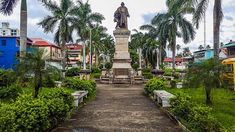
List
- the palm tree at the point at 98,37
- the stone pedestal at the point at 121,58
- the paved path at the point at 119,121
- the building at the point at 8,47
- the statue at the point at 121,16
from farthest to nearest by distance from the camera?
1. the palm tree at the point at 98,37
2. the building at the point at 8,47
3. the statue at the point at 121,16
4. the stone pedestal at the point at 121,58
5. the paved path at the point at 119,121

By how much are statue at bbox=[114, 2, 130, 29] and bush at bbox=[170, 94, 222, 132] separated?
970 inches

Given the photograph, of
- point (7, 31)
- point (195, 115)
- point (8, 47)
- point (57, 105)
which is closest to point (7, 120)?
point (57, 105)

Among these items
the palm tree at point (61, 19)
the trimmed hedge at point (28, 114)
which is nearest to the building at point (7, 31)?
the palm tree at point (61, 19)

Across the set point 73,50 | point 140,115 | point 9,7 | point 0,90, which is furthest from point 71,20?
point 73,50

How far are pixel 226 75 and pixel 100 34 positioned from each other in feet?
167

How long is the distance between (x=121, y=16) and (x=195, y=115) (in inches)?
1105

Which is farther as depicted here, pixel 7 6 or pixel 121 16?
pixel 121 16

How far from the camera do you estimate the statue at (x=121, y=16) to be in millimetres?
34812

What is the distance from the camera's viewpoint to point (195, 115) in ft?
25.5

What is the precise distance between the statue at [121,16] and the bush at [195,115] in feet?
80.8

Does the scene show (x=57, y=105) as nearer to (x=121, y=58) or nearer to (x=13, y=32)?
(x=121, y=58)

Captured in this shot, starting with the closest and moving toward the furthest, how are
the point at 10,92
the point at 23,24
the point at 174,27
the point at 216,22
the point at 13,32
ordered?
the point at 10,92, the point at 216,22, the point at 23,24, the point at 174,27, the point at 13,32

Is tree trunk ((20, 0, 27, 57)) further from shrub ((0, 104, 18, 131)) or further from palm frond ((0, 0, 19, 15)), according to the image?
shrub ((0, 104, 18, 131))

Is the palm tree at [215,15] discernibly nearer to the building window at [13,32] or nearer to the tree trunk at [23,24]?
the tree trunk at [23,24]
